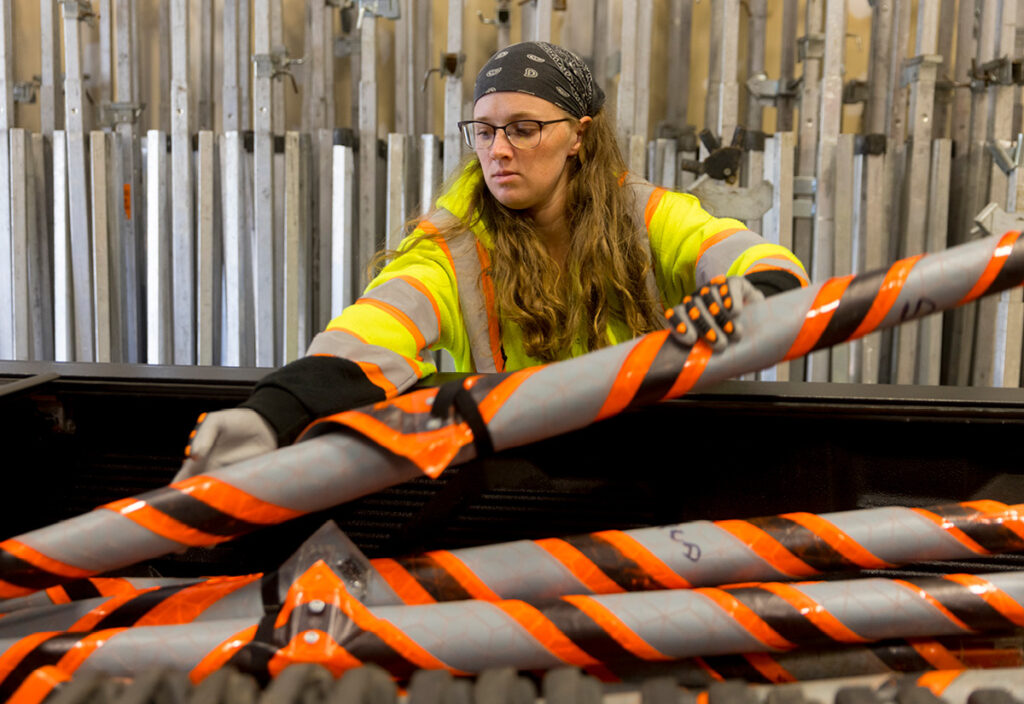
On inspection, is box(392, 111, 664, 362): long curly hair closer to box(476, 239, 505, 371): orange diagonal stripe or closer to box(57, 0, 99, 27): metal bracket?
box(476, 239, 505, 371): orange diagonal stripe

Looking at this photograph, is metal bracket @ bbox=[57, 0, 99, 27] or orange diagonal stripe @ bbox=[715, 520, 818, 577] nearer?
orange diagonal stripe @ bbox=[715, 520, 818, 577]

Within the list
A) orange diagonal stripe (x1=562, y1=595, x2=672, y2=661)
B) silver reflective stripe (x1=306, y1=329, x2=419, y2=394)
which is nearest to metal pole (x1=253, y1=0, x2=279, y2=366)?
silver reflective stripe (x1=306, y1=329, x2=419, y2=394)

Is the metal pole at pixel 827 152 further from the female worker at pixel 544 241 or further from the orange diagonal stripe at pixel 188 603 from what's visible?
the orange diagonal stripe at pixel 188 603

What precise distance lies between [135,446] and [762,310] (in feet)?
2.34

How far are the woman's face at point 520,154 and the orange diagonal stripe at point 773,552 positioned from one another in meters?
0.66

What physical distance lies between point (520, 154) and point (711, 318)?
1.90 ft

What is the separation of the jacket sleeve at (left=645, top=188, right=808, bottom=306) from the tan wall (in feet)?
4.24

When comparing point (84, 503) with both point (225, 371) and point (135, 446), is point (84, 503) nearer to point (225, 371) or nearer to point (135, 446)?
point (135, 446)

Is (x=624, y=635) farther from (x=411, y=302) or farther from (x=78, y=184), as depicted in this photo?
(x=78, y=184)

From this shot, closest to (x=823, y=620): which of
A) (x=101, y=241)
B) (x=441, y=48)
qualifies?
(x=441, y=48)

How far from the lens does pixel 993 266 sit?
0.66 metres

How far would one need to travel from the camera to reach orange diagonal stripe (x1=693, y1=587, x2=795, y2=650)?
59 centimetres

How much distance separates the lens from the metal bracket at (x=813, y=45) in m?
2.21

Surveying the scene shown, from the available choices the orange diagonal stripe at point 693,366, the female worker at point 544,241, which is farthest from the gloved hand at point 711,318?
the female worker at point 544,241
